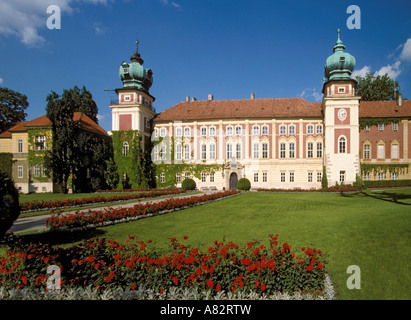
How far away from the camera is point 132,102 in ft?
110

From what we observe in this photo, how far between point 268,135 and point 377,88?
2451cm

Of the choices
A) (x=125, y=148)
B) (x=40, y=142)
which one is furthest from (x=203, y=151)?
(x=40, y=142)

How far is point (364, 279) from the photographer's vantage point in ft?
16.6

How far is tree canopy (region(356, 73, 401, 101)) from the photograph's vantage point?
42562mm

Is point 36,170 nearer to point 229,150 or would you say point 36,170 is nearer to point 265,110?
point 229,150

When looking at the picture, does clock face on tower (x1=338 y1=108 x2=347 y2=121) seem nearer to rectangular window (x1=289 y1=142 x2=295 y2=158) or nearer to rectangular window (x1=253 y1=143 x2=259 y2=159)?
rectangular window (x1=289 y1=142 x2=295 y2=158)

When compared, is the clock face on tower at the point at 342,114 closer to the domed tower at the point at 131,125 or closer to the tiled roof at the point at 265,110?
the tiled roof at the point at 265,110

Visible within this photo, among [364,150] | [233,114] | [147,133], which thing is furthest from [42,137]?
[364,150]

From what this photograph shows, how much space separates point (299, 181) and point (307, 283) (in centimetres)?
3002

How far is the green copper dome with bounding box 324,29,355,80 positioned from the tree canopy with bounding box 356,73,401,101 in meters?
16.2

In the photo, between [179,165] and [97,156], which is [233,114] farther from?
[97,156]

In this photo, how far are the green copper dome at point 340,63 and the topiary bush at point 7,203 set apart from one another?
3307cm

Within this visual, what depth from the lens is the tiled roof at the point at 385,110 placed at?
3278 cm
